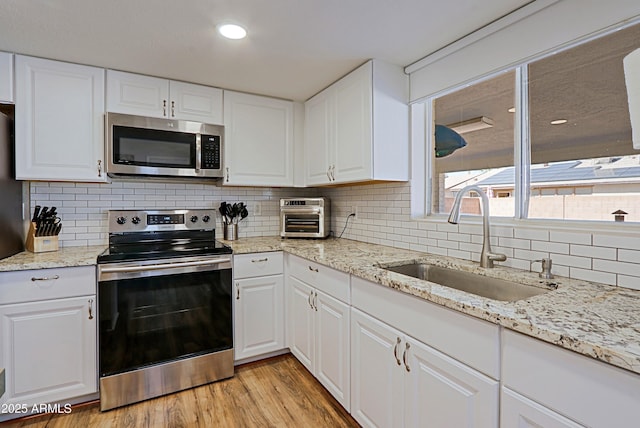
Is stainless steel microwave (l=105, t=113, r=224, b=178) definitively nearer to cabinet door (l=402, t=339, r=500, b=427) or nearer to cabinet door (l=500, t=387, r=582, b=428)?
cabinet door (l=402, t=339, r=500, b=427)

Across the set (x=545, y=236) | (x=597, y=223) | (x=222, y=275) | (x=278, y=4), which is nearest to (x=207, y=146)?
(x=222, y=275)

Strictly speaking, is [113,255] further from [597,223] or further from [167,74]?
[597,223]

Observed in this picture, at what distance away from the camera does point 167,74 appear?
2283 millimetres

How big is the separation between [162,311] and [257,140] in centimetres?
148

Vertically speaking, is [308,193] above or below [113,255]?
above

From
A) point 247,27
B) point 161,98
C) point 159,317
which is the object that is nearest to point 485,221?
point 247,27

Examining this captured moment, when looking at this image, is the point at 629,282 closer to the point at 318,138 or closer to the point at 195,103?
the point at 318,138

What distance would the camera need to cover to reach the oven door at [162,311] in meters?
1.93

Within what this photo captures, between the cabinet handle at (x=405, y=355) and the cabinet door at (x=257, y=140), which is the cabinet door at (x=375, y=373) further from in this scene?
the cabinet door at (x=257, y=140)

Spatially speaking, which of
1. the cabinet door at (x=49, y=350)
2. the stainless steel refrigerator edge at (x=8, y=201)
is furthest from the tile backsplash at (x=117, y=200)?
the cabinet door at (x=49, y=350)

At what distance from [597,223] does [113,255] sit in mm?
2506

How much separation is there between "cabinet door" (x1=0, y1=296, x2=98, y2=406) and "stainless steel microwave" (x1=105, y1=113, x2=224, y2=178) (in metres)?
0.91

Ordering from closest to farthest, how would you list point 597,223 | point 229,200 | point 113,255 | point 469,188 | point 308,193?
1. point 597,223
2. point 469,188
3. point 113,255
4. point 229,200
5. point 308,193

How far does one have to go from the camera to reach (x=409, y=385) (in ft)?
4.43
